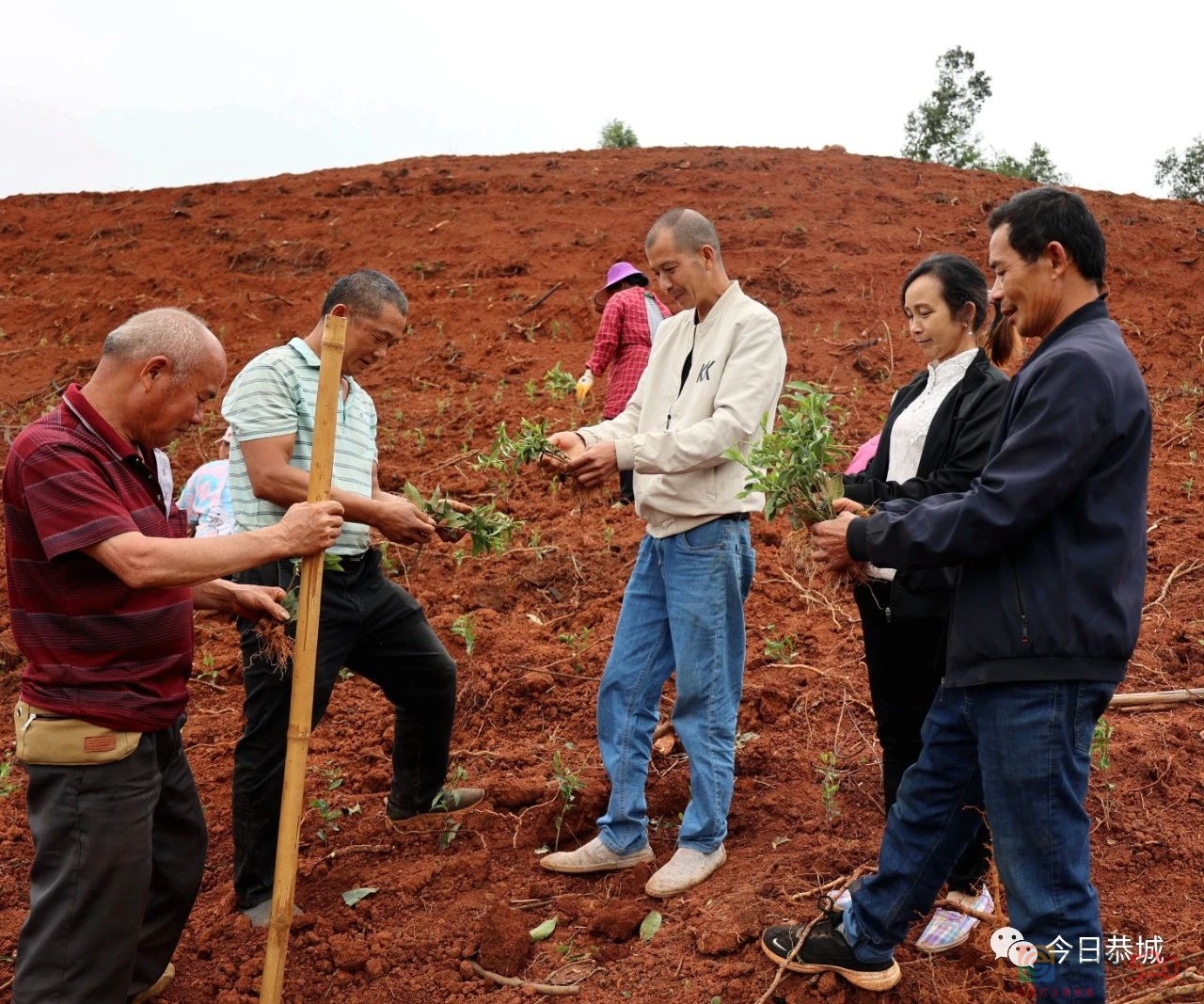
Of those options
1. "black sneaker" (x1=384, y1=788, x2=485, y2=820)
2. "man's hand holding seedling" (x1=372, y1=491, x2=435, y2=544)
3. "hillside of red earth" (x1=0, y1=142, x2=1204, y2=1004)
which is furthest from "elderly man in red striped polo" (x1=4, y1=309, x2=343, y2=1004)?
"black sneaker" (x1=384, y1=788, x2=485, y2=820)

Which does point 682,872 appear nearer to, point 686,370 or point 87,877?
point 686,370

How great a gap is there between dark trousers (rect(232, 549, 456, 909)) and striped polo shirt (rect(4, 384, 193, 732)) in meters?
0.62

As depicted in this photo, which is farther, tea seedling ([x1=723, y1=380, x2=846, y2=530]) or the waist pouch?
tea seedling ([x1=723, y1=380, x2=846, y2=530])

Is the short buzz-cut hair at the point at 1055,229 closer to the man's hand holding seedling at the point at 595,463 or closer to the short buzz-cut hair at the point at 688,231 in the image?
the short buzz-cut hair at the point at 688,231

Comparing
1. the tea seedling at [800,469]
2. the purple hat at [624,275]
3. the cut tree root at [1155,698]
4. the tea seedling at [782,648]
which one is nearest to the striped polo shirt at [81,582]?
the tea seedling at [800,469]

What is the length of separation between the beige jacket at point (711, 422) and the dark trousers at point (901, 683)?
0.53 meters

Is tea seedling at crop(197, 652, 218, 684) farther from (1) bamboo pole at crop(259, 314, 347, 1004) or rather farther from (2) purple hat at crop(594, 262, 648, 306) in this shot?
(2) purple hat at crop(594, 262, 648, 306)

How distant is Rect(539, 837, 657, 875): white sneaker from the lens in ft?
12.3

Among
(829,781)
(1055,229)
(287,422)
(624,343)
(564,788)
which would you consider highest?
(1055,229)

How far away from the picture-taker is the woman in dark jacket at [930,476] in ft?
10.2

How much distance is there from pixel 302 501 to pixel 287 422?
257 mm

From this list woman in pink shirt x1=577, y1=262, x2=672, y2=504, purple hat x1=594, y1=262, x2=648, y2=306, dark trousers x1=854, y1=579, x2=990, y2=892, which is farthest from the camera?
purple hat x1=594, y1=262, x2=648, y2=306

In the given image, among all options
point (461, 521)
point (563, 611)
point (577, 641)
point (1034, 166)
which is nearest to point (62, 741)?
point (461, 521)

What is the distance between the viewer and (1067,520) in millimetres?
2357
